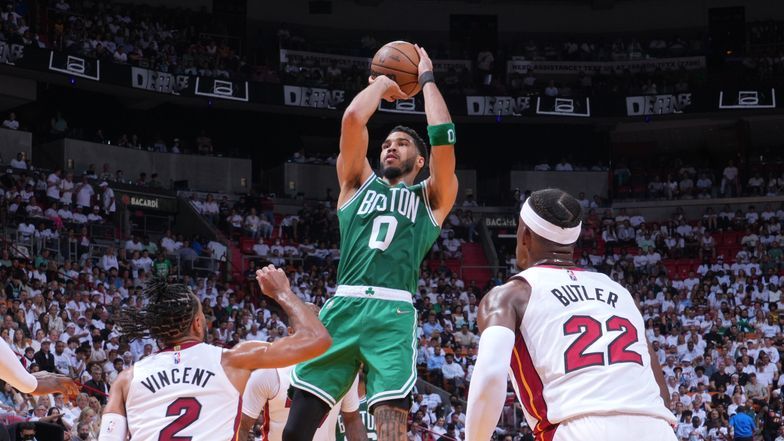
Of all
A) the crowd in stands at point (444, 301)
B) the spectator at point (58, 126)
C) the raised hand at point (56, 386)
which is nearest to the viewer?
the raised hand at point (56, 386)

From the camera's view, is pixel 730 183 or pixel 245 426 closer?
pixel 245 426

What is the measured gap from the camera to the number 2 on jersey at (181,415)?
4.48m

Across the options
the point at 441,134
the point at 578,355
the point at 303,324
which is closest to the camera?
the point at 578,355

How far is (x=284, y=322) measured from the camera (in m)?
21.6

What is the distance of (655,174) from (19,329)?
2315 centimetres

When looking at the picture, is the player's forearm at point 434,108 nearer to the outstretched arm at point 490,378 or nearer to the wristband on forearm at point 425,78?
the wristband on forearm at point 425,78

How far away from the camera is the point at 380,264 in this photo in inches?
245

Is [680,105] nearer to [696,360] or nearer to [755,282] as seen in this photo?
[755,282]

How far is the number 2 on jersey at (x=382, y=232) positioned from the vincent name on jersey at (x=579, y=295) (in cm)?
237

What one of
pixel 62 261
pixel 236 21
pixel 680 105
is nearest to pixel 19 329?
pixel 62 261

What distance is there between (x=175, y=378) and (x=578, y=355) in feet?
5.88

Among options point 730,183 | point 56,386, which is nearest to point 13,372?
point 56,386

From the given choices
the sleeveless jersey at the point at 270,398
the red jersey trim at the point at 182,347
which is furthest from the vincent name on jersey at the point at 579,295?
the sleeveless jersey at the point at 270,398

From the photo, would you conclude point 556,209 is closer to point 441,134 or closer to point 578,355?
point 578,355
